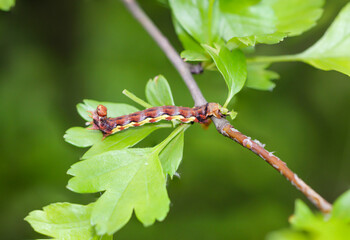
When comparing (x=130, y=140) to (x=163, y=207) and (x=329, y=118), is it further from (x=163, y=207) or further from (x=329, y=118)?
(x=329, y=118)

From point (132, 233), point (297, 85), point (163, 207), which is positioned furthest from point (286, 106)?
point (163, 207)

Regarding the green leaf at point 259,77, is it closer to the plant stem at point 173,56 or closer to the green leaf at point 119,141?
the plant stem at point 173,56

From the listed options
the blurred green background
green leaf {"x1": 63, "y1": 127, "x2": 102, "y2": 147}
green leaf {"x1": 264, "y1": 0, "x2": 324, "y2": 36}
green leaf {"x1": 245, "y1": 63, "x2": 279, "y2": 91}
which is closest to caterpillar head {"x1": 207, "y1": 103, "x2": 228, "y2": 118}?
green leaf {"x1": 245, "y1": 63, "x2": 279, "y2": 91}

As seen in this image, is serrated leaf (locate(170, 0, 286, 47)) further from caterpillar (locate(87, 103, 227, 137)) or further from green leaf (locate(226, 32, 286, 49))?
caterpillar (locate(87, 103, 227, 137))

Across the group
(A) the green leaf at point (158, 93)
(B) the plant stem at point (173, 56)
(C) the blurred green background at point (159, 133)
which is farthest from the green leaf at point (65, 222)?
(C) the blurred green background at point (159, 133)

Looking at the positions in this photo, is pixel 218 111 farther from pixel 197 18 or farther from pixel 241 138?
pixel 197 18

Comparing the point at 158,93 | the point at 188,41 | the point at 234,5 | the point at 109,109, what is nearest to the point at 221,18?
the point at 234,5
